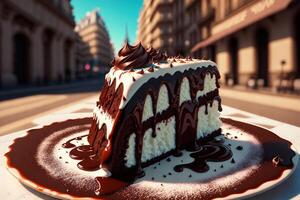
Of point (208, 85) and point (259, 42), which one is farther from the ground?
point (259, 42)

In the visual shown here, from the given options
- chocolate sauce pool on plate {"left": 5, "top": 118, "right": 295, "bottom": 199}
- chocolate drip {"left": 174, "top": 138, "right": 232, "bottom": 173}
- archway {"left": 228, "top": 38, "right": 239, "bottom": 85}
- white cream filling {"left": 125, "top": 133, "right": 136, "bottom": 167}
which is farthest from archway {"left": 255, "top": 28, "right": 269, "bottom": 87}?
white cream filling {"left": 125, "top": 133, "right": 136, "bottom": 167}

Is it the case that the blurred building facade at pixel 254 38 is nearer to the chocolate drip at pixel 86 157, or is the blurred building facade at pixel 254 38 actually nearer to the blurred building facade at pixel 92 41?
the chocolate drip at pixel 86 157

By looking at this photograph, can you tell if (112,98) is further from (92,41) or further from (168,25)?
(92,41)

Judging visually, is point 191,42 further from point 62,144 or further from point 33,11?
point 62,144

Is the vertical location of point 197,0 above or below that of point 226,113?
above

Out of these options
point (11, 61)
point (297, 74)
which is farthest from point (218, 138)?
point (11, 61)

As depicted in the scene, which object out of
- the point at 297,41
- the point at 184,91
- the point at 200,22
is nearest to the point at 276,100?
the point at 297,41
